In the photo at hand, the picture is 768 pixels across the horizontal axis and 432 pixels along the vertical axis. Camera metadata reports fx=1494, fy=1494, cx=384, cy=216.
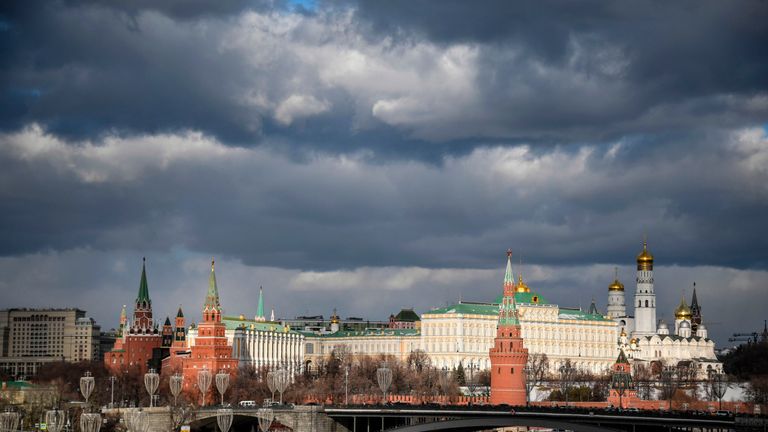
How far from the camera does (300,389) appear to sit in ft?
636

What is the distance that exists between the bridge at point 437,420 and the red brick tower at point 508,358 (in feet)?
82.5

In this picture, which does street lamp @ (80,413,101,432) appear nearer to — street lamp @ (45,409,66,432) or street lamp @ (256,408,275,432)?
street lamp @ (45,409,66,432)

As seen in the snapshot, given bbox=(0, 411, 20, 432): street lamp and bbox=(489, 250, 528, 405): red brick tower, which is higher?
bbox=(489, 250, 528, 405): red brick tower

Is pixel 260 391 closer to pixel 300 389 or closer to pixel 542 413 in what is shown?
pixel 300 389

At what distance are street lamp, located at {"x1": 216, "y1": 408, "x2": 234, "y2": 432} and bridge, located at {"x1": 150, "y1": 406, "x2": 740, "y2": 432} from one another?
1.77 meters

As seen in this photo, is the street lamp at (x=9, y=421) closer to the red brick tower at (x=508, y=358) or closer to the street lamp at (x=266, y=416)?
the street lamp at (x=266, y=416)

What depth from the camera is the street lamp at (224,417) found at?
147250 mm

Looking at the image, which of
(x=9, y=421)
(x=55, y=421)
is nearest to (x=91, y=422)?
(x=55, y=421)

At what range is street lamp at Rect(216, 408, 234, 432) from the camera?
483 feet

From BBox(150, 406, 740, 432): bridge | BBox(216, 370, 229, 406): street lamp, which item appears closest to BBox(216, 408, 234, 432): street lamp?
BBox(150, 406, 740, 432): bridge

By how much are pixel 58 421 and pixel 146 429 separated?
80.1ft

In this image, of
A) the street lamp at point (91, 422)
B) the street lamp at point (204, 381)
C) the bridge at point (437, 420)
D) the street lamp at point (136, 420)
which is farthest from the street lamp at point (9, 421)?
the street lamp at point (204, 381)

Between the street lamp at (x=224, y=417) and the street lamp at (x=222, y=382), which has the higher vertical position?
the street lamp at (x=222, y=382)

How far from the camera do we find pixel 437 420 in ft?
480
